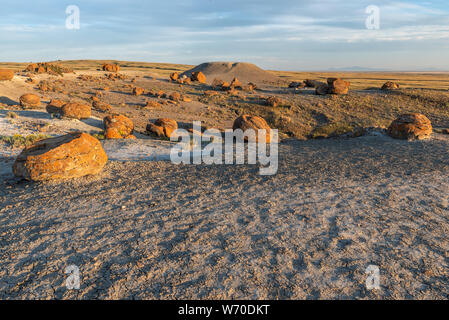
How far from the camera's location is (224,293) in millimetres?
3961

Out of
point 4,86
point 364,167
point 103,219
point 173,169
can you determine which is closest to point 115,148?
point 173,169

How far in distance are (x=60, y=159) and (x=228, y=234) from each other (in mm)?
Answer: 5399

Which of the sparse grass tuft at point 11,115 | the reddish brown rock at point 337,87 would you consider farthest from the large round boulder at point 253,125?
the reddish brown rock at point 337,87

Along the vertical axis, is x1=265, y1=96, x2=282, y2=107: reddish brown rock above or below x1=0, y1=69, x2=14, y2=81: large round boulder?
below

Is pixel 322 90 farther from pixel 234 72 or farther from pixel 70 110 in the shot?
pixel 234 72

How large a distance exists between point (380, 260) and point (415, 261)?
56 cm

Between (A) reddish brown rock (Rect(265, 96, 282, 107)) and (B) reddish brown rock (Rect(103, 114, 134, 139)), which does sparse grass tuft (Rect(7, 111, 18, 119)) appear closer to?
(B) reddish brown rock (Rect(103, 114, 134, 139))

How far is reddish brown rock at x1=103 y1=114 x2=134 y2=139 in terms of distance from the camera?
14.3 m

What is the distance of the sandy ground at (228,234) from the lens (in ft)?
13.5

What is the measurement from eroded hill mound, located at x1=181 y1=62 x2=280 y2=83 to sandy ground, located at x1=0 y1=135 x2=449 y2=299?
44.7 meters

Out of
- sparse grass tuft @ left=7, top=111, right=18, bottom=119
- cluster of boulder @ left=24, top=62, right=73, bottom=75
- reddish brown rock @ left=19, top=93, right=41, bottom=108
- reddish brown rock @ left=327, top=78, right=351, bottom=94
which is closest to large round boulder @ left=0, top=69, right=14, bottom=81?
reddish brown rock @ left=19, top=93, right=41, bottom=108

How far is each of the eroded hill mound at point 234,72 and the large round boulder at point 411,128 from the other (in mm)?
38722

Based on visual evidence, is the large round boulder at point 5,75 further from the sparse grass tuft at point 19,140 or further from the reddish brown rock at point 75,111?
the sparse grass tuft at point 19,140
